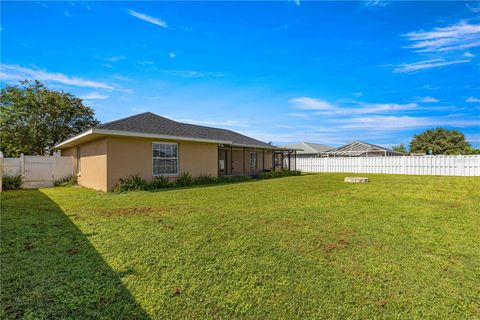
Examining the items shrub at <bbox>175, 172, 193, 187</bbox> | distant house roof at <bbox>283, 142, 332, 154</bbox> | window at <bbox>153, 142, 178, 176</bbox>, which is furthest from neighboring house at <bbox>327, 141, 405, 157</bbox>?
window at <bbox>153, 142, 178, 176</bbox>

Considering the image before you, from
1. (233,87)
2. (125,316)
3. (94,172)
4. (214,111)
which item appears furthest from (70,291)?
(214,111)

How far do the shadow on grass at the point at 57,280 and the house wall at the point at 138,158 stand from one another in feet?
18.9

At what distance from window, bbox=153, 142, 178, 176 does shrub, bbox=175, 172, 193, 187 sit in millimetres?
473

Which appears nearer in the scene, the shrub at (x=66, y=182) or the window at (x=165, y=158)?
the window at (x=165, y=158)

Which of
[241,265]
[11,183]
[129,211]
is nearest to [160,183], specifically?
[129,211]

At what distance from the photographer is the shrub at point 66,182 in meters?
13.5

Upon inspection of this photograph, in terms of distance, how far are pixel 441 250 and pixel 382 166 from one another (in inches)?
813

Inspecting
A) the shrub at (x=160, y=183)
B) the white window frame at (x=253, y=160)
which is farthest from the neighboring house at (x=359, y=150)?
the shrub at (x=160, y=183)

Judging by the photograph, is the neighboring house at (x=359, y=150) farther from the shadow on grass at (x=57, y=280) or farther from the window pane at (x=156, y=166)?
the shadow on grass at (x=57, y=280)

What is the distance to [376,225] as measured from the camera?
5031mm

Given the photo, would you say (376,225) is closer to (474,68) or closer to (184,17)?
(184,17)

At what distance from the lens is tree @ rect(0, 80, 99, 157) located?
65.6 ft

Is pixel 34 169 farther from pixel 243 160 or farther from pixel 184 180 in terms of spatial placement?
pixel 243 160

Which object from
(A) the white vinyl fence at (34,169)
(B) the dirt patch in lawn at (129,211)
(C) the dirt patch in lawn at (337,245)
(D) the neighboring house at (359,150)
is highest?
(D) the neighboring house at (359,150)
